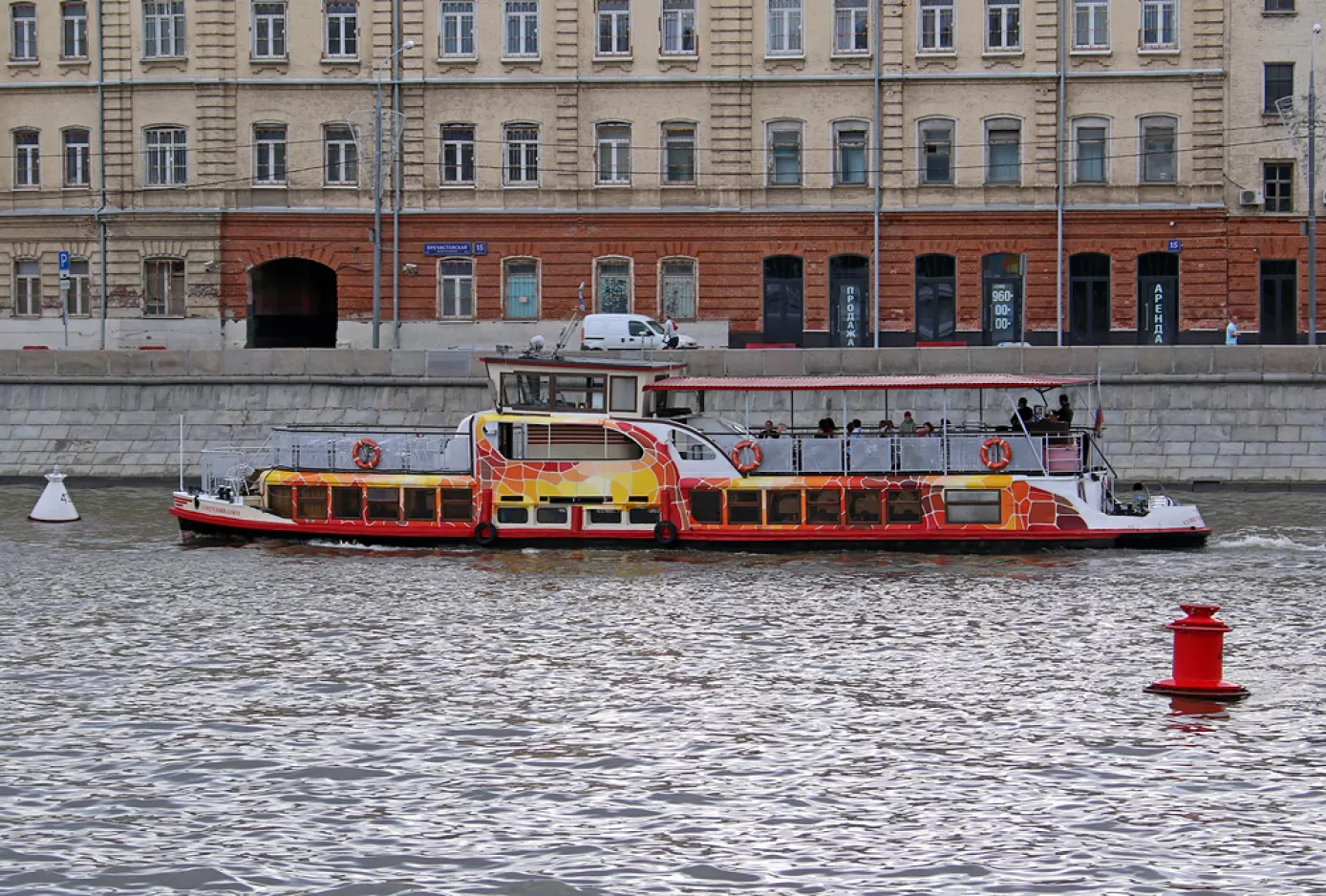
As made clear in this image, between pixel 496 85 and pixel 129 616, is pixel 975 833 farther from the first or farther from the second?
pixel 496 85

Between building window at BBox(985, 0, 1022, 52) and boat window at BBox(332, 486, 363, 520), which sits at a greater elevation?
building window at BBox(985, 0, 1022, 52)

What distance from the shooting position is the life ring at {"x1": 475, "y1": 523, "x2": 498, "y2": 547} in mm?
36250

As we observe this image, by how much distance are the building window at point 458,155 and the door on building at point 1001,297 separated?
15.9 meters

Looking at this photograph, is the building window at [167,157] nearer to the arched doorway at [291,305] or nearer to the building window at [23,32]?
the arched doorway at [291,305]

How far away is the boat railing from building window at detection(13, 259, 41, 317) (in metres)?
34.6

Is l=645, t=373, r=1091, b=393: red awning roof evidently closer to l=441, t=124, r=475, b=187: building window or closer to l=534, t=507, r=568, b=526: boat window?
l=534, t=507, r=568, b=526: boat window

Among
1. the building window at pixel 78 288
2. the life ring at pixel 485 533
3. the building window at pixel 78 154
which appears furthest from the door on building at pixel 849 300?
the life ring at pixel 485 533

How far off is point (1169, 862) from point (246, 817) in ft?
24.4

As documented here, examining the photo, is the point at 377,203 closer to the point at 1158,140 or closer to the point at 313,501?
the point at 313,501

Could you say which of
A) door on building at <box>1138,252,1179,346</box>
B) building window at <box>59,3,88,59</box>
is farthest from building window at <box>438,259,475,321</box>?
door on building at <box>1138,252,1179,346</box>

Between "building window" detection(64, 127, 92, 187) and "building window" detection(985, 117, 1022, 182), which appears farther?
"building window" detection(64, 127, 92, 187)

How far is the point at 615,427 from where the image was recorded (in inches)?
1405

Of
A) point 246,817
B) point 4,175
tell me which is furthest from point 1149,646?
point 4,175

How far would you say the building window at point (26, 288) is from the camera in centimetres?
6362
